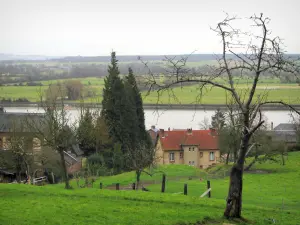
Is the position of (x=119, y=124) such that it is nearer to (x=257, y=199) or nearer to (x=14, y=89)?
(x=257, y=199)

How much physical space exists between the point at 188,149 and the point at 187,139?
1122 mm

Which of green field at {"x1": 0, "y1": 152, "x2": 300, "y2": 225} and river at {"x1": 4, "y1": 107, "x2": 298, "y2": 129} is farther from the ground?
green field at {"x1": 0, "y1": 152, "x2": 300, "y2": 225}

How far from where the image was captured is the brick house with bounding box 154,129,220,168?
49.2 m

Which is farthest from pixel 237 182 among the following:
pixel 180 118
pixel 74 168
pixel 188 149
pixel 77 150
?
pixel 180 118

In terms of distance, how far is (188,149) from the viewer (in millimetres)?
49438

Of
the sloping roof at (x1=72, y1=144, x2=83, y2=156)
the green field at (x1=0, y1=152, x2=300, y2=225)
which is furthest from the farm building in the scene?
the green field at (x1=0, y1=152, x2=300, y2=225)

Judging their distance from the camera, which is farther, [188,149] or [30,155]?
[188,149]

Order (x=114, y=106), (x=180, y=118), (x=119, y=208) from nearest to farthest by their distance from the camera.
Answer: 1. (x=119, y=208)
2. (x=114, y=106)
3. (x=180, y=118)

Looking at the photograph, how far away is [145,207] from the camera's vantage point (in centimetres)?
1467

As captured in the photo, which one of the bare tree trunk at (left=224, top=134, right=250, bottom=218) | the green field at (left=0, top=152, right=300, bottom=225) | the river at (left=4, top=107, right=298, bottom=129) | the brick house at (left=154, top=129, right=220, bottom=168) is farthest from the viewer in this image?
the river at (left=4, top=107, right=298, bottom=129)

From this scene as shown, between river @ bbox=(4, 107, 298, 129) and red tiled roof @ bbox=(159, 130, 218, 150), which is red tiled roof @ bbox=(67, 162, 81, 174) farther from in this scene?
river @ bbox=(4, 107, 298, 129)

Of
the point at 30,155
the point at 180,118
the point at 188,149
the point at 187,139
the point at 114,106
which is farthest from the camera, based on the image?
the point at 180,118

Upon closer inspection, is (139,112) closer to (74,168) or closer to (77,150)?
(77,150)

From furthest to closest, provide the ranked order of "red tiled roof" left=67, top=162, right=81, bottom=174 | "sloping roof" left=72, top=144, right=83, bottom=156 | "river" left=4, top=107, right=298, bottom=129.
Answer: "river" left=4, top=107, right=298, bottom=129 < "sloping roof" left=72, top=144, right=83, bottom=156 < "red tiled roof" left=67, top=162, right=81, bottom=174
